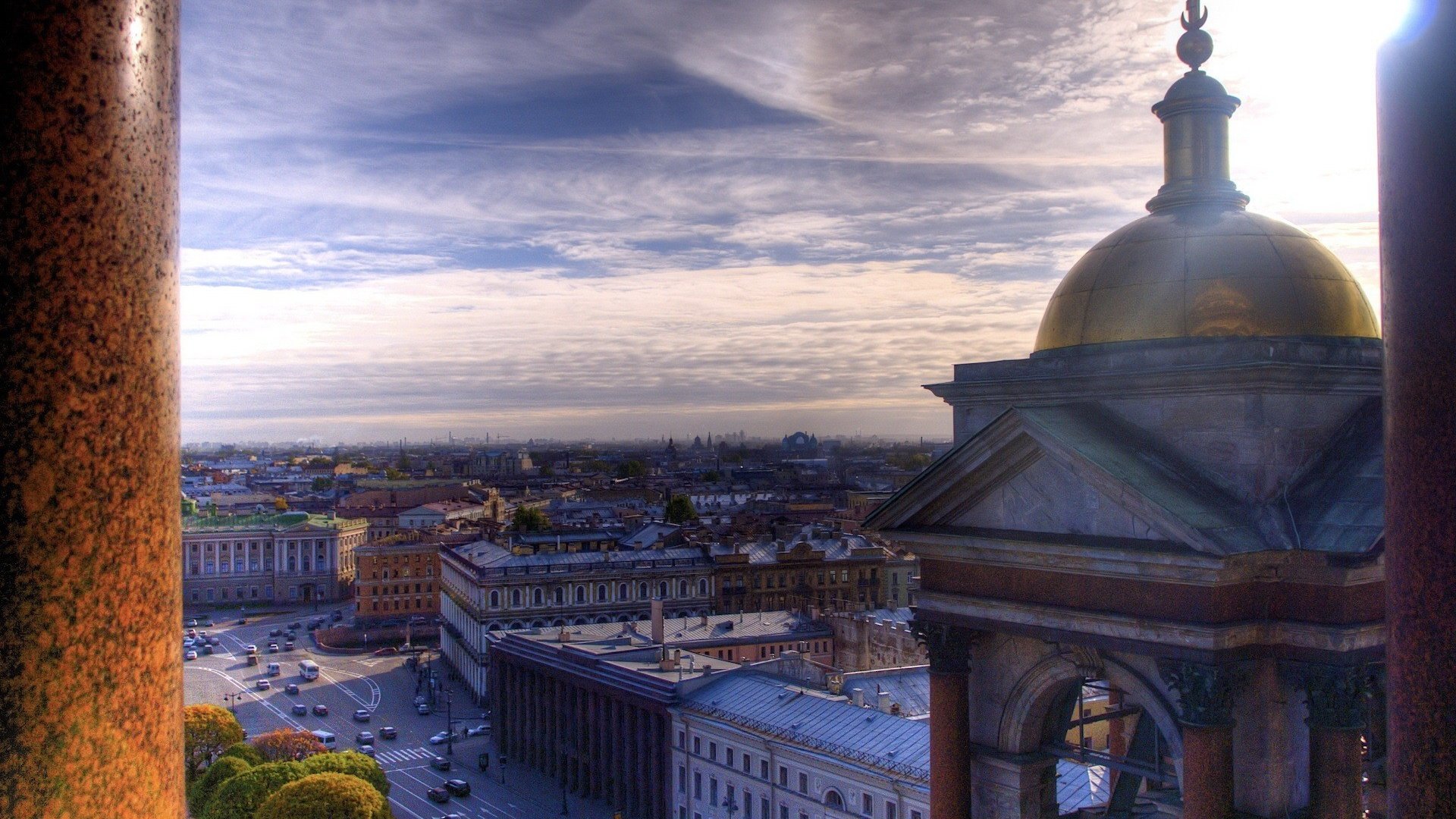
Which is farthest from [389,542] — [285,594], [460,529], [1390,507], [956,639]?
[1390,507]

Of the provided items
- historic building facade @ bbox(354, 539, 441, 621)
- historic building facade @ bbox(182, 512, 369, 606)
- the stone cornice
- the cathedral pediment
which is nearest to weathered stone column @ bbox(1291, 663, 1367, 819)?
the stone cornice

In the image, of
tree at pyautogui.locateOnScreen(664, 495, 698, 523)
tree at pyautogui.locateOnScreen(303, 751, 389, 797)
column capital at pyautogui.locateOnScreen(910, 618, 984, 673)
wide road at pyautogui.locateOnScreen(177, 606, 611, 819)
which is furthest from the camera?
tree at pyautogui.locateOnScreen(664, 495, 698, 523)

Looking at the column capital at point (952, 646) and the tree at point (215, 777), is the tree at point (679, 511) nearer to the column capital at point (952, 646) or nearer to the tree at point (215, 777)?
the tree at point (215, 777)

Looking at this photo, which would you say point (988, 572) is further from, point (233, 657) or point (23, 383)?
point (233, 657)

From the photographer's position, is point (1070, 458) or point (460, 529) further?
point (460, 529)

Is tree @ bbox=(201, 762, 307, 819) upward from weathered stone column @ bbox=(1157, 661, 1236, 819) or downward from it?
downward

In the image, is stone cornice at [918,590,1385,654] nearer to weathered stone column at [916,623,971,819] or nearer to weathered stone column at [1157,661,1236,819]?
weathered stone column at [1157,661,1236,819]
